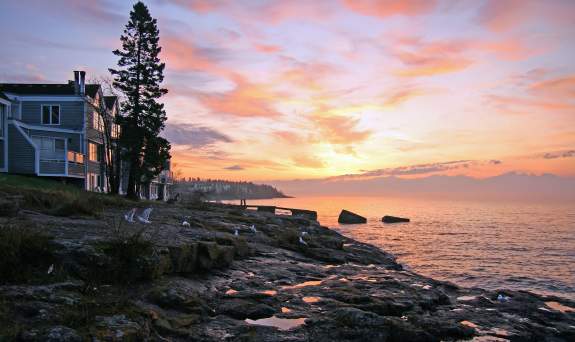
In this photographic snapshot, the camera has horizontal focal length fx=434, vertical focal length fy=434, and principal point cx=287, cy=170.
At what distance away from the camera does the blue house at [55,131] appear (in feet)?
123

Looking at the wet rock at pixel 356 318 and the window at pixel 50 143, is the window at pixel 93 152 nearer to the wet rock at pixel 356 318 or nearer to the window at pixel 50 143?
the window at pixel 50 143

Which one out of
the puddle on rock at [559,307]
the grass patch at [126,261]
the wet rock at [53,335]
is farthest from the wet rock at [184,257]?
the puddle on rock at [559,307]

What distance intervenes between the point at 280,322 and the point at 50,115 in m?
41.9

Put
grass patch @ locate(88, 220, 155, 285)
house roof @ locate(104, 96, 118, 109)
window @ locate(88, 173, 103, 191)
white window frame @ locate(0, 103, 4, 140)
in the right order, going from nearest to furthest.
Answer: grass patch @ locate(88, 220, 155, 285)
white window frame @ locate(0, 103, 4, 140)
window @ locate(88, 173, 103, 191)
house roof @ locate(104, 96, 118, 109)

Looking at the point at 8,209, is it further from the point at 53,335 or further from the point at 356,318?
the point at 356,318

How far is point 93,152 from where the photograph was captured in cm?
4666

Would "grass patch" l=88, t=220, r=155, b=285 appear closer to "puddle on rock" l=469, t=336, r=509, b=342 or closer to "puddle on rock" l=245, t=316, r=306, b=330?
"puddle on rock" l=245, t=316, r=306, b=330

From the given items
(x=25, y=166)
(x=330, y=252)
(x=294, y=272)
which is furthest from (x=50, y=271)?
(x=25, y=166)

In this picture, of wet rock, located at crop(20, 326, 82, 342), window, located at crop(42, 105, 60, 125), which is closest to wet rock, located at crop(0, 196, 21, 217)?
wet rock, located at crop(20, 326, 82, 342)

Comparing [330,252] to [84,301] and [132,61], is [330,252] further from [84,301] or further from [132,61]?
[132,61]

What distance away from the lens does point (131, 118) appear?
135 ft

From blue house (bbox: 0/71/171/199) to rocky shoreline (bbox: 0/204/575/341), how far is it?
87.4 ft

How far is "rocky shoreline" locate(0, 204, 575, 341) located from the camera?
24.7 ft

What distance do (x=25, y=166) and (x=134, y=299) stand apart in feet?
115
